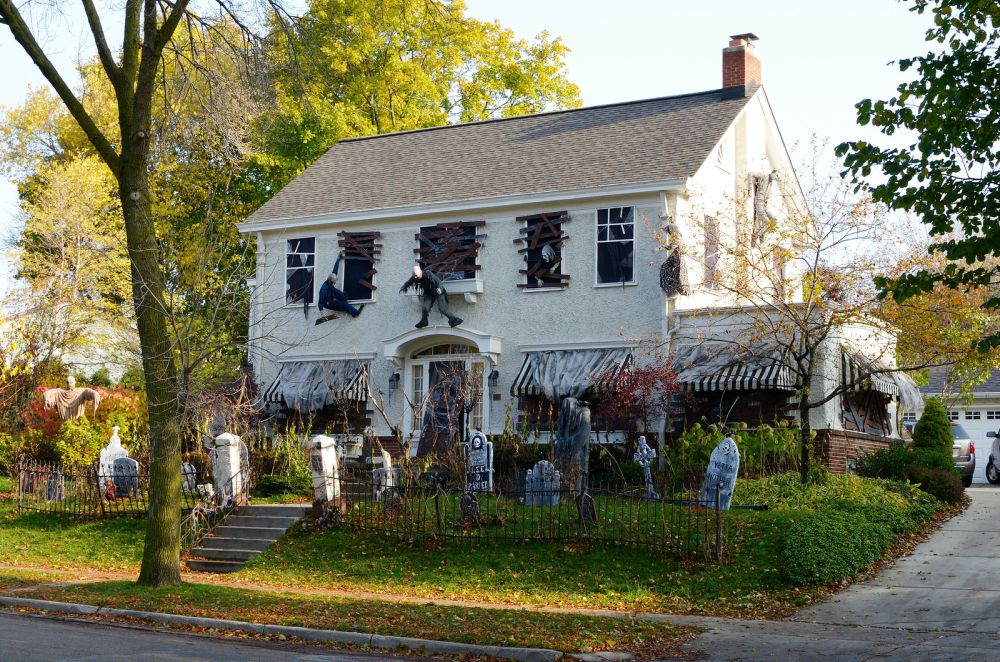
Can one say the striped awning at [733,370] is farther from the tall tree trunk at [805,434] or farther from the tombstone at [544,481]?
the tombstone at [544,481]

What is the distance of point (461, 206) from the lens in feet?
82.2

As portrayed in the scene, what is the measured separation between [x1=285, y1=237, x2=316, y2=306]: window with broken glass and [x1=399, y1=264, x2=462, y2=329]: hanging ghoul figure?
305 cm

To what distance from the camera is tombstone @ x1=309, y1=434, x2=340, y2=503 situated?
1845 centimetres

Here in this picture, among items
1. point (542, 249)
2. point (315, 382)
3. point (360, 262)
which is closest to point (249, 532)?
point (315, 382)

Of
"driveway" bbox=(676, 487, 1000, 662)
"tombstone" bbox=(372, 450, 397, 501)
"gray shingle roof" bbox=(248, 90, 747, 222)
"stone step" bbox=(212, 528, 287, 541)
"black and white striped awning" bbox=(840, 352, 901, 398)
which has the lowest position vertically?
"driveway" bbox=(676, 487, 1000, 662)

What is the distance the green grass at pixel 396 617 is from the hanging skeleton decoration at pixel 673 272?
11.2 m

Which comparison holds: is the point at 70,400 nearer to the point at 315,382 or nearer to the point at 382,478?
the point at 315,382

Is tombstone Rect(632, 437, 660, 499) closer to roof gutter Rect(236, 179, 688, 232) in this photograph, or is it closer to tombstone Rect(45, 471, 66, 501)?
roof gutter Rect(236, 179, 688, 232)

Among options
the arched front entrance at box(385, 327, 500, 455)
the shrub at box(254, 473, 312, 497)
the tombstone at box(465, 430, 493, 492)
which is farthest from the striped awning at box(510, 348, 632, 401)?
the shrub at box(254, 473, 312, 497)

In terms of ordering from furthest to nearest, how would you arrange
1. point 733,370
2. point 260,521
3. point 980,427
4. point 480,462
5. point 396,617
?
point 980,427 → point 733,370 → point 480,462 → point 260,521 → point 396,617

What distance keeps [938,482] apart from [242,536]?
39.9 ft

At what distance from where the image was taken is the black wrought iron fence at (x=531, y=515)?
616 inches

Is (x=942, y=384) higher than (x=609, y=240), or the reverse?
(x=609, y=240)

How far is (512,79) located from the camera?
3828 cm
